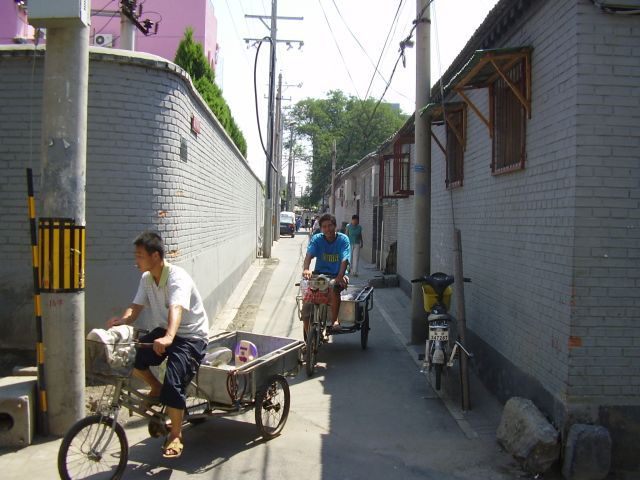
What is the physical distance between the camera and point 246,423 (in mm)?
5816

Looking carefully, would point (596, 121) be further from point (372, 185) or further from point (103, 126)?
point (372, 185)

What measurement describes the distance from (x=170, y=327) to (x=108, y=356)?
458 millimetres

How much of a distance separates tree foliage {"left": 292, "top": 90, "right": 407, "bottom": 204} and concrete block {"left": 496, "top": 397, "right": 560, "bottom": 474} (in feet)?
133

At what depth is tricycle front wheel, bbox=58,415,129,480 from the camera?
401 centimetres

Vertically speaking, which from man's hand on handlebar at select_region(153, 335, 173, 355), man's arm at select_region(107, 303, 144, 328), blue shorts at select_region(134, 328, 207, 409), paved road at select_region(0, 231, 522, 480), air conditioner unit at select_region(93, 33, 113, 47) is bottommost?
paved road at select_region(0, 231, 522, 480)

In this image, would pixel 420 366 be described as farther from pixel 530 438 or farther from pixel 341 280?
pixel 530 438

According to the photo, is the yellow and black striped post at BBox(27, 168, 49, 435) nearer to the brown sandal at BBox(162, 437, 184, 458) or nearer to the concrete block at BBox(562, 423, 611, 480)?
the brown sandal at BBox(162, 437, 184, 458)

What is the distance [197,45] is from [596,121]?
1088 centimetres

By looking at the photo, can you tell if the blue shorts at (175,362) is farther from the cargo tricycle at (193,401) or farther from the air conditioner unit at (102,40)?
the air conditioner unit at (102,40)

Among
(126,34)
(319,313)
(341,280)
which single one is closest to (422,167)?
(341,280)

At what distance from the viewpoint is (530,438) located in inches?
185

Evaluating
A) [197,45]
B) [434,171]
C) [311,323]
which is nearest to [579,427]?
[311,323]

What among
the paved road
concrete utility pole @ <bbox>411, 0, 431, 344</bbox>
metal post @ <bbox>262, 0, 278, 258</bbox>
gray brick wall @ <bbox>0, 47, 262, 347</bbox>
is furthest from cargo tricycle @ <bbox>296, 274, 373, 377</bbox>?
metal post @ <bbox>262, 0, 278, 258</bbox>

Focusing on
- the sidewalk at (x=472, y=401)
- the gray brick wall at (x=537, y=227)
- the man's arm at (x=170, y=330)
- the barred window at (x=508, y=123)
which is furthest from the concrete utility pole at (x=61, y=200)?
the barred window at (x=508, y=123)
